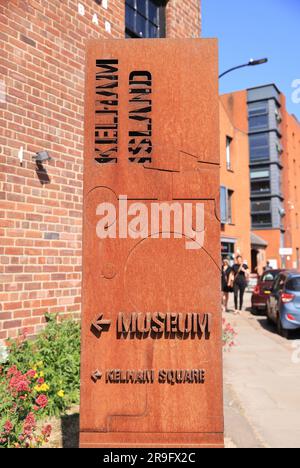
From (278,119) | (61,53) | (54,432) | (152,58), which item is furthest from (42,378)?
Result: (278,119)

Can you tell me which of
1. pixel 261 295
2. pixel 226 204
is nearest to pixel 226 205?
pixel 226 204

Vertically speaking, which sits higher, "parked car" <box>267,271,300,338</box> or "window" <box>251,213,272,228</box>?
"window" <box>251,213,272,228</box>

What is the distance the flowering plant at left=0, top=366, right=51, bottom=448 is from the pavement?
1630 millimetres

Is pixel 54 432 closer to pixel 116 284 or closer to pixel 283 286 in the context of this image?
pixel 116 284

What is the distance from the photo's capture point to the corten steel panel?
2.85 m

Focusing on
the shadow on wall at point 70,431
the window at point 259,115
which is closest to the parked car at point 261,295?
the shadow on wall at point 70,431

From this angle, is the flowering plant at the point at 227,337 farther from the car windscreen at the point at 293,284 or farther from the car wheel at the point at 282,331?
the car windscreen at the point at 293,284

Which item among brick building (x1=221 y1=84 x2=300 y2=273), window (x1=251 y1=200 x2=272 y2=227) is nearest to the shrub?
brick building (x1=221 y1=84 x2=300 y2=273)

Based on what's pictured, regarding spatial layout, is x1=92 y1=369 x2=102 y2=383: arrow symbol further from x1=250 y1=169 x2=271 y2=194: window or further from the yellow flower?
x1=250 y1=169 x2=271 y2=194: window

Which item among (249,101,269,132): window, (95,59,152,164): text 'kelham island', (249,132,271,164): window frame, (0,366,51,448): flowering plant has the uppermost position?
(249,101,269,132): window

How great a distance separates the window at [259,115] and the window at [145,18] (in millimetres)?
35550

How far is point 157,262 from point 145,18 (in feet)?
22.2

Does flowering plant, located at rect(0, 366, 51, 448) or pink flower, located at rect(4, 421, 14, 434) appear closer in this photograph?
pink flower, located at rect(4, 421, 14, 434)

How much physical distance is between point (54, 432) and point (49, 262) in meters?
2.21
